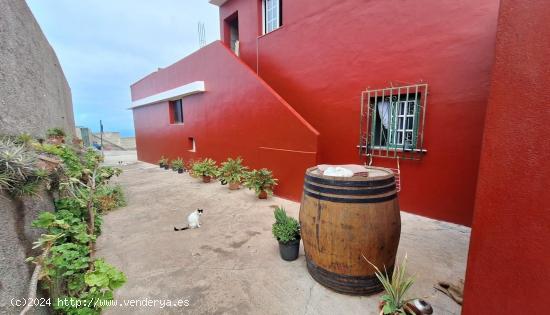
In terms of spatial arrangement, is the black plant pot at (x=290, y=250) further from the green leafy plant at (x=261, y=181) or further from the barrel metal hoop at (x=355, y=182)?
the green leafy plant at (x=261, y=181)

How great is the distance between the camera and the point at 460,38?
10.9 ft

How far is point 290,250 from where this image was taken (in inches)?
101

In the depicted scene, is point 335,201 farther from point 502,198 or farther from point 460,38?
point 460,38

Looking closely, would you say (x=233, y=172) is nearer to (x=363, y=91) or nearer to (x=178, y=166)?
(x=363, y=91)

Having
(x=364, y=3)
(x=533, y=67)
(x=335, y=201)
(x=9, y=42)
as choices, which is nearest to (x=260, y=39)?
(x=364, y=3)

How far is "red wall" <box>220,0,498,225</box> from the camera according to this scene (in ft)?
10.8

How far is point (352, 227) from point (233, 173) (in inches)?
176

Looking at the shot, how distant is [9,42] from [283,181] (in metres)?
4.47

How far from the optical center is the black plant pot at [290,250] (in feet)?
8.34

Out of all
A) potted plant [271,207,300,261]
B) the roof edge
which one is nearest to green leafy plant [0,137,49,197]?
potted plant [271,207,300,261]

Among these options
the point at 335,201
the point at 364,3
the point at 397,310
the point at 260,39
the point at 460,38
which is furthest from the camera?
the point at 260,39

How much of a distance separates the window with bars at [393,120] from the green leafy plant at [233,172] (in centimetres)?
313

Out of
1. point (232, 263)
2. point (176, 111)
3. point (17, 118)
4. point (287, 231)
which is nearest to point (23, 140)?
point (17, 118)

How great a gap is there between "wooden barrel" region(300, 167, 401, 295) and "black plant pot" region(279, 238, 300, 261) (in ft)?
1.70
